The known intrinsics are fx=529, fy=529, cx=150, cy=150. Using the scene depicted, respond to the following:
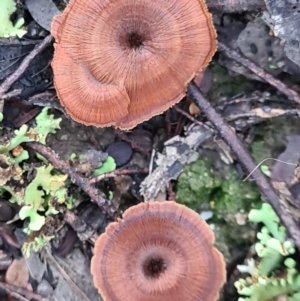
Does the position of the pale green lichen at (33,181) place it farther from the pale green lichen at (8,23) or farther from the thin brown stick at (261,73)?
the thin brown stick at (261,73)

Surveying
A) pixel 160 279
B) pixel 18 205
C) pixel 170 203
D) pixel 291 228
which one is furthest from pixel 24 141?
pixel 291 228

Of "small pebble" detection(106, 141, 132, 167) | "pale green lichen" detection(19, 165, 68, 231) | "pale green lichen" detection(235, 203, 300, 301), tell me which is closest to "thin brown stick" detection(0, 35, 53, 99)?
"pale green lichen" detection(19, 165, 68, 231)

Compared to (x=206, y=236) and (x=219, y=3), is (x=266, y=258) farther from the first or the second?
(x=219, y=3)

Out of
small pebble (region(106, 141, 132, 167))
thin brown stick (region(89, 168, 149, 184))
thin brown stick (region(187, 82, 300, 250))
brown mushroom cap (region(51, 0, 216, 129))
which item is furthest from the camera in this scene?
small pebble (region(106, 141, 132, 167))

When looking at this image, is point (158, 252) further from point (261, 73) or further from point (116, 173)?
point (261, 73)

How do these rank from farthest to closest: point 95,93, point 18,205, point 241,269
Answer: point 18,205 < point 241,269 < point 95,93

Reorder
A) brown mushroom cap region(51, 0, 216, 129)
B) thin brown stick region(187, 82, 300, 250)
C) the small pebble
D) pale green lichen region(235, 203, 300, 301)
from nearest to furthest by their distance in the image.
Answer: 1. brown mushroom cap region(51, 0, 216, 129)
2. pale green lichen region(235, 203, 300, 301)
3. thin brown stick region(187, 82, 300, 250)
4. the small pebble

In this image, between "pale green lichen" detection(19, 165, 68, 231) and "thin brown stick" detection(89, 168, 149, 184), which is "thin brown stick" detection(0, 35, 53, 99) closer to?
"pale green lichen" detection(19, 165, 68, 231)
